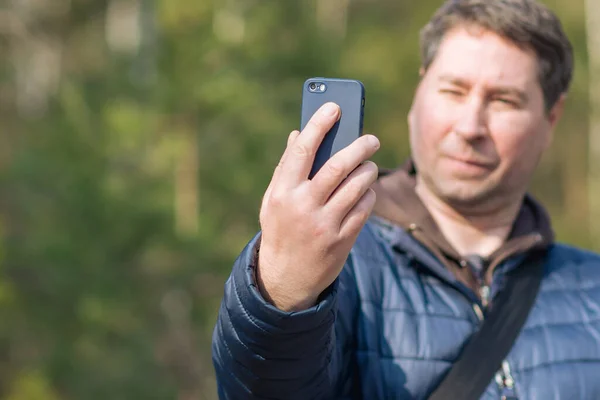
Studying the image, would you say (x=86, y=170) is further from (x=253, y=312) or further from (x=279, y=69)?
(x=253, y=312)

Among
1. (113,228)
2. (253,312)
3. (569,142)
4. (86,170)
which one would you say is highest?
(253,312)

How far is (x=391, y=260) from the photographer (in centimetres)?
197

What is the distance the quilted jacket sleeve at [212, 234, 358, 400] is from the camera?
1345 mm

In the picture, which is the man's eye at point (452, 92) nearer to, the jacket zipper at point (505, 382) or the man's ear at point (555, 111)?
the man's ear at point (555, 111)

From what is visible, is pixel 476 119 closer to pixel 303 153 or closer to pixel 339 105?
pixel 339 105

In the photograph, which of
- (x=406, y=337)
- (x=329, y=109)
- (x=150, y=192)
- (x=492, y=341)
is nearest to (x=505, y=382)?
(x=492, y=341)

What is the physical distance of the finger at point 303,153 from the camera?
4.21 feet

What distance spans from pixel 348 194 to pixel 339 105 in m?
0.23

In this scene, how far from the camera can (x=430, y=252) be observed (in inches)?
78.6

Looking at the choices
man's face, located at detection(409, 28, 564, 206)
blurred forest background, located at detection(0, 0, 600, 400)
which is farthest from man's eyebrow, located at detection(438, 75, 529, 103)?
blurred forest background, located at detection(0, 0, 600, 400)

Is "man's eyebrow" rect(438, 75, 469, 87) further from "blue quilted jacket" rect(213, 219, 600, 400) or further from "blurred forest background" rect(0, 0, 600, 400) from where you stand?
"blurred forest background" rect(0, 0, 600, 400)

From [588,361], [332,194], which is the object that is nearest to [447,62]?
[588,361]

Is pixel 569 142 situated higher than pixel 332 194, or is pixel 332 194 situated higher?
pixel 332 194

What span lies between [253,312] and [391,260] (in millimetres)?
681
